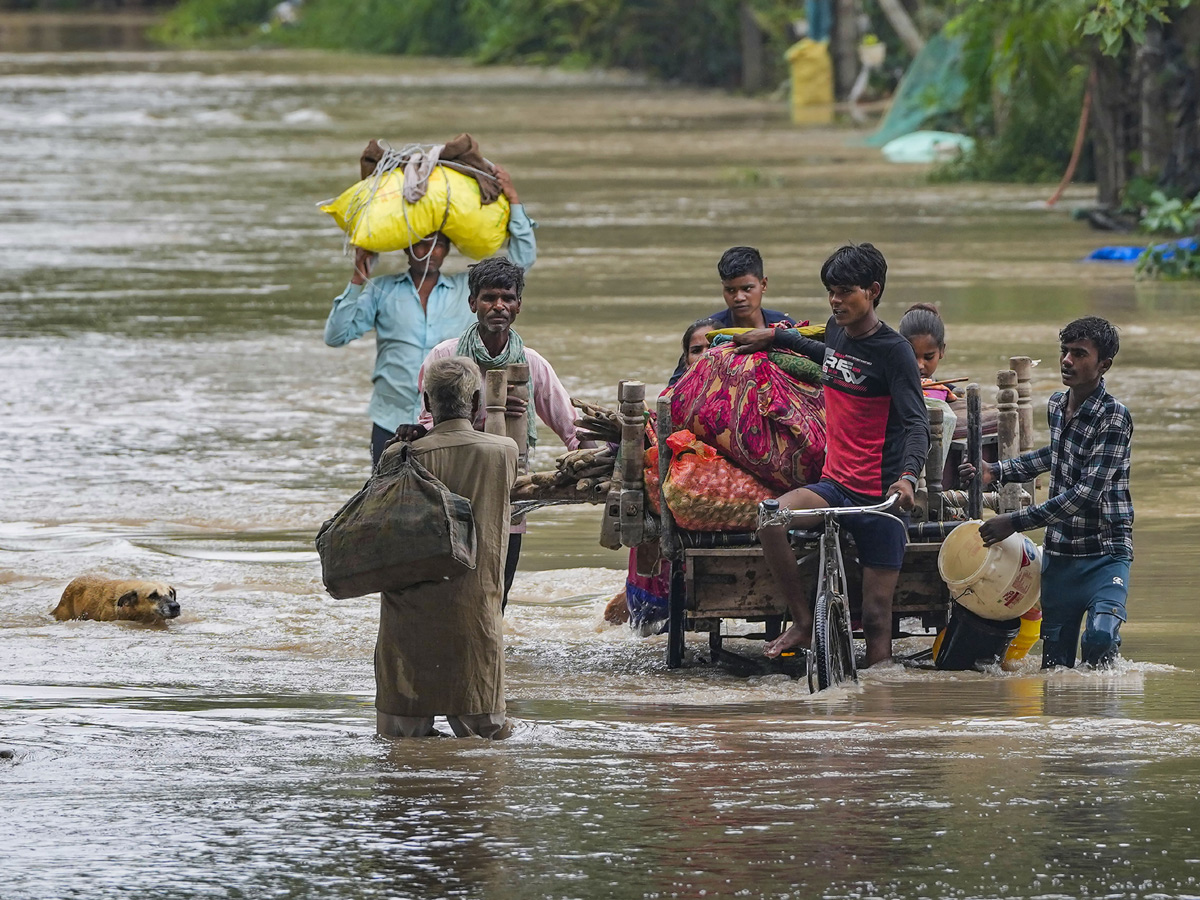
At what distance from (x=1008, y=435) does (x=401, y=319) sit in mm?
2461

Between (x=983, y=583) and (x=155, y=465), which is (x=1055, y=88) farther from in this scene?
(x=983, y=583)

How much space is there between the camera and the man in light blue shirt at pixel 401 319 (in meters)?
8.45

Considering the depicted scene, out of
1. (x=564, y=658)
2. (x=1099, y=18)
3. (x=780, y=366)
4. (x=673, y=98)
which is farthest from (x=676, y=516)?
(x=673, y=98)

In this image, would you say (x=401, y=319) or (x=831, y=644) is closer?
(x=831, y=644)

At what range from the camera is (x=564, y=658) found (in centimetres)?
781

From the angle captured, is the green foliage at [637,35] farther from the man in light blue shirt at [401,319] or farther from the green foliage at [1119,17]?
the man in light blue shirt at [401,319]

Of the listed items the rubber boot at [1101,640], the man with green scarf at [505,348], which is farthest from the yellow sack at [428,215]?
the rubber boot at [1101,640]

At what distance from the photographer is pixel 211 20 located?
84.4 m

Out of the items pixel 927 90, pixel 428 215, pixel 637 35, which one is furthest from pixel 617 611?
pixel 637 35

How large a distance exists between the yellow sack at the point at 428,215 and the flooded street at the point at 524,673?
4.94ft

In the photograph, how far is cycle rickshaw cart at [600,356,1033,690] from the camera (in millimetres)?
6934

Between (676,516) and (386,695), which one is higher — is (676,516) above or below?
above

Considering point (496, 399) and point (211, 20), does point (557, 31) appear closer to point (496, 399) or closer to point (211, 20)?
point (211, 20)

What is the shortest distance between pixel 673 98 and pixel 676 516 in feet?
133
